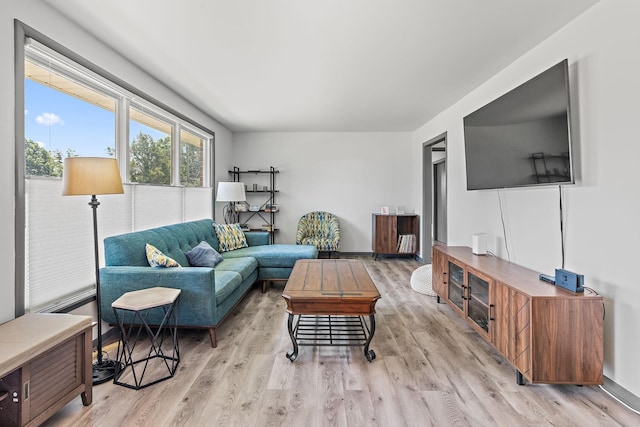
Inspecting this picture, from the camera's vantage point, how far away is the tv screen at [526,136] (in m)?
2.05

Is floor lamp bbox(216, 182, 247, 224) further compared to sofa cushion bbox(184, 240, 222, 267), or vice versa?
floor lamp bbox(216, 182, 247, 224)

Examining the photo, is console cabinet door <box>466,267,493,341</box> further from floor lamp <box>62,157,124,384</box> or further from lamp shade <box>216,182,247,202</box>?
lamp shade <box>216,182,247,202</box>

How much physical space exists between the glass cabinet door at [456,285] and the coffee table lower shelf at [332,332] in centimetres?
89

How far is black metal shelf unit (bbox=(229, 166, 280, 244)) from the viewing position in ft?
19.7

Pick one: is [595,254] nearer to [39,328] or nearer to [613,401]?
[613,401]

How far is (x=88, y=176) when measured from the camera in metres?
1.91

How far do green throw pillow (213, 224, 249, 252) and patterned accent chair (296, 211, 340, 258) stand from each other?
1.27m

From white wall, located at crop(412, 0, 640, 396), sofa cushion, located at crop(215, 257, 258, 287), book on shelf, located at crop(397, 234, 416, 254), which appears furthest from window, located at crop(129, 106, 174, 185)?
book on shelf, located at crop(397, 234, 416, 254)

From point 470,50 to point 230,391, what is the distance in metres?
3.24

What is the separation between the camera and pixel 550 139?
2.15 m

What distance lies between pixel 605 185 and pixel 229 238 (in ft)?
12.9

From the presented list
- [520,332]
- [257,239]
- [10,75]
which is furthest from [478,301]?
[10,75]

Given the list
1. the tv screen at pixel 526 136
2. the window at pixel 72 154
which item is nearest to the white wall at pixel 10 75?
the window at pixel 72 154

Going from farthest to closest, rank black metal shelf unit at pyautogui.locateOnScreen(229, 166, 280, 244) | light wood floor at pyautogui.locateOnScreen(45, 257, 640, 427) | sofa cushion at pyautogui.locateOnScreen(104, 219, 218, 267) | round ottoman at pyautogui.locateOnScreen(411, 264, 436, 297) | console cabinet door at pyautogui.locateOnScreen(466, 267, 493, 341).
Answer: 1. black metal shelf unit at pyautogui.locateOnScreen(229, 166, 280, 244)
2. round ottoman at pyautogui.locateOnScreen(411, 264, 436, 297)
3. sofa cushion at pyautogui.locateOnScreen(104, 219, 218, 267)
4. console cabinet door at pyautogui.locateOnScreen(466, 267, 493, 341)
5. light wood floor at pyautogui.locateOnScreen(45, 257, 640, 427)
